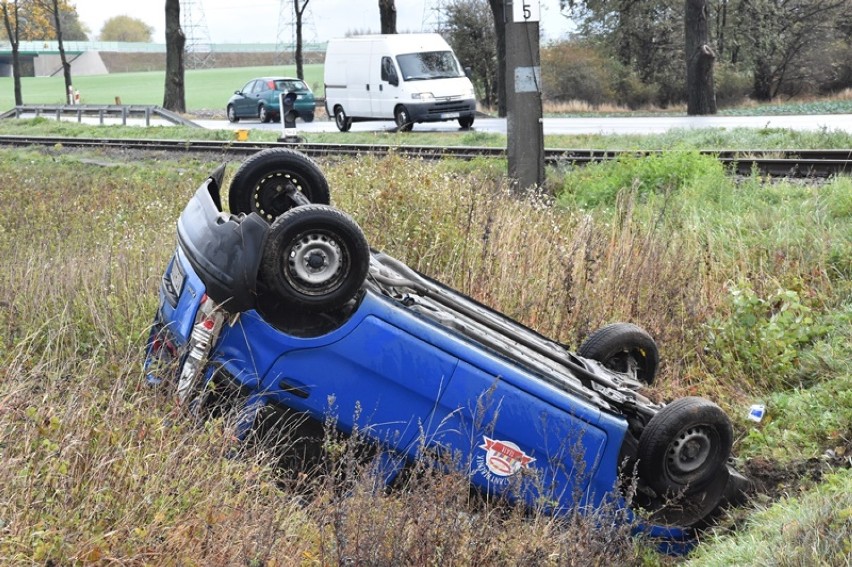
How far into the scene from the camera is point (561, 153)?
53.3 feet

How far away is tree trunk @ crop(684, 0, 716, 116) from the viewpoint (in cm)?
3119

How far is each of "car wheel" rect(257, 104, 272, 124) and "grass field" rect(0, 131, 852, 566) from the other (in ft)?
76.8

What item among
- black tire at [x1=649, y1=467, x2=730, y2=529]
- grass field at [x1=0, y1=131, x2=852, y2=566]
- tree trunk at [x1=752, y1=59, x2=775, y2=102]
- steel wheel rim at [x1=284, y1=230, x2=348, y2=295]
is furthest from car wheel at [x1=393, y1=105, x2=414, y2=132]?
steel wheel rim at [x1=284, y1=230, x2=348, y2=295]

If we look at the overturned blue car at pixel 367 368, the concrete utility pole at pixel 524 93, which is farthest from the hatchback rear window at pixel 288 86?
the overturned blue car at pixel 367 368

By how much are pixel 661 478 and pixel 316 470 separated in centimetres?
170

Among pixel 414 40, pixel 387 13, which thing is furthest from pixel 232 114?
pixel 414 40

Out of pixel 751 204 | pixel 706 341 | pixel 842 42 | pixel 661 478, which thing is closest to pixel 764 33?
pixel 842 42

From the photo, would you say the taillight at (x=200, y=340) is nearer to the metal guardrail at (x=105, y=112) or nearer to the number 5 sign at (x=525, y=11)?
the number 5 sign at (x=525, y=11)

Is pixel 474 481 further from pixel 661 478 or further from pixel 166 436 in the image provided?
pixel 166 436

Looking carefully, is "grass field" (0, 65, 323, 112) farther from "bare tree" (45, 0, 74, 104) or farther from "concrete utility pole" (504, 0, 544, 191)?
"concrete utility pole" (504, 0, 544, 191)

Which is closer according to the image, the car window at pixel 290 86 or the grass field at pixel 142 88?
the car window at pixel 290 86

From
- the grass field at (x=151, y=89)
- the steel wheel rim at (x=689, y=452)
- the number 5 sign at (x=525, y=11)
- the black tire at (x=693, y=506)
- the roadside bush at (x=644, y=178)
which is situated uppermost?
the grass field at (x=151, y=89)

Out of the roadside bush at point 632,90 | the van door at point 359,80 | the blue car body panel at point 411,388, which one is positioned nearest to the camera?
the blue car body panel at point 411,388

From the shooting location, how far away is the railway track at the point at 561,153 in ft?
42.5
